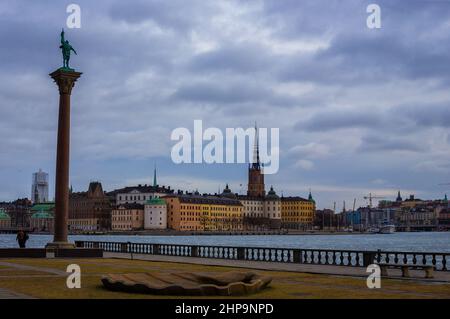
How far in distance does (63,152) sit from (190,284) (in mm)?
26904

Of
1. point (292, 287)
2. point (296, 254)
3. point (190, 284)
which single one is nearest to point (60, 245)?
point (296, 254)

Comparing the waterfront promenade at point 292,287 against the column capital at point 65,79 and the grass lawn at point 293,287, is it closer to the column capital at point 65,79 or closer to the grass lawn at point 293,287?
the grass lawn at point 293,287

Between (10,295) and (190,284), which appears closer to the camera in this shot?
(10,295)

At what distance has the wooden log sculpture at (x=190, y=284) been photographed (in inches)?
742

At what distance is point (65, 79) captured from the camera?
45.2m

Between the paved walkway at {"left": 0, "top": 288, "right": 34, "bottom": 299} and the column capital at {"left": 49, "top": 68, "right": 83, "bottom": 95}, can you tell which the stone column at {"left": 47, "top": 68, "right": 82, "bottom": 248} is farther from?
the paved walkway at {"left": 0, "top": 288, "right": 34, "bottom": 299}

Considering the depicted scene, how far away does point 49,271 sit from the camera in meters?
29.7

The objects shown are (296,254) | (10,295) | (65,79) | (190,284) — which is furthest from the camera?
(65,79)

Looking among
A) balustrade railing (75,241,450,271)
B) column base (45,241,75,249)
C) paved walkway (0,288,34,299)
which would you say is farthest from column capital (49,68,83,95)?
paved walkway (0,288,34,299)

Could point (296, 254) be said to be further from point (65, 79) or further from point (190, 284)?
point (190, 284)

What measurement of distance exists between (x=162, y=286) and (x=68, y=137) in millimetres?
27271

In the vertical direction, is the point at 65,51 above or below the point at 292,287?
above

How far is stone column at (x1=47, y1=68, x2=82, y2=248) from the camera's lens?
4472 centimetres
